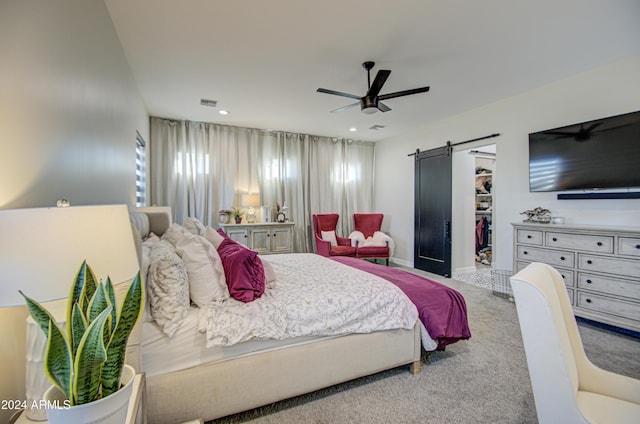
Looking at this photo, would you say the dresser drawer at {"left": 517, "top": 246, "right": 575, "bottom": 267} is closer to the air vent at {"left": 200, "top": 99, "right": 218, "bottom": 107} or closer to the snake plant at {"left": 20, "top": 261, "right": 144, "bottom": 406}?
the snake plant at {"left": 20, "top": 261, "right": 144, "bottom": 406}

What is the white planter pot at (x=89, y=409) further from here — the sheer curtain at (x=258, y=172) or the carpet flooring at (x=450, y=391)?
the sheer curtain at (x=258, y=172)

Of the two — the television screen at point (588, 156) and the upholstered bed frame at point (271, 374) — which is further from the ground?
the television screen at point (588, 156)

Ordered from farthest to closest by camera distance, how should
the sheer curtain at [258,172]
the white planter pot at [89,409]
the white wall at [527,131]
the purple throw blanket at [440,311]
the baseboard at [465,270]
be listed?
the baseboard at [465,270] < the sheer curtain at [258,172] < the white wall at [527,131] < the purple throw blanket at [440,311] < the white planter pot at [89,409]

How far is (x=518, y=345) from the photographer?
2.46 m

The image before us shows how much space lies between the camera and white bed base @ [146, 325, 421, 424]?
57.0 inches

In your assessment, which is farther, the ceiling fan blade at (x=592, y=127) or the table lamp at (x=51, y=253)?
the ceiling fan blade at (x=592, y=127)

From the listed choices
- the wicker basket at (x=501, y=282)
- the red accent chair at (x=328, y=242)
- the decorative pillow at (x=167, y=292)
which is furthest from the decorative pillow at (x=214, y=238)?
the wicker basket at (x=501, y=282)

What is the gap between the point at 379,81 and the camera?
107 inches

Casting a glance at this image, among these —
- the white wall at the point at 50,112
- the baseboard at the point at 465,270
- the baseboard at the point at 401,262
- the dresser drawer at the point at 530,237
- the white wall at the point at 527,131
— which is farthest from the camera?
the baseboard at the point at 401,262

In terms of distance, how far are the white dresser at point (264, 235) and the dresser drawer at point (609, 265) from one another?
399cm

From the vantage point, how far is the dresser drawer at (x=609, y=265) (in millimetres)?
2531

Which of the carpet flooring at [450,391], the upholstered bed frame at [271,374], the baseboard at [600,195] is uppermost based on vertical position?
the baseboard at [600,195]

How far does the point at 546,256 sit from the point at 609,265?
529 mm

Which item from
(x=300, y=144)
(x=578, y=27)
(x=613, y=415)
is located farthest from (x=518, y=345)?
(x=300, y=144)
